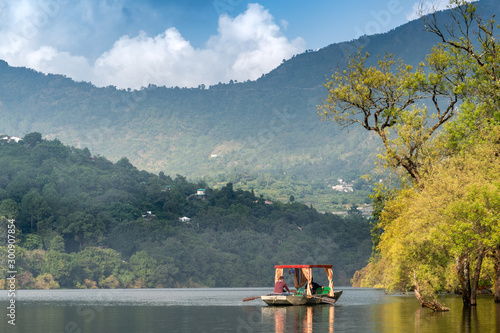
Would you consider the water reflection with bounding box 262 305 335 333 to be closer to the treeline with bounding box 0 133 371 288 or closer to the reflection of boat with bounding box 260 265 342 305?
the reflection of boat with bounding box 260 265 342 305

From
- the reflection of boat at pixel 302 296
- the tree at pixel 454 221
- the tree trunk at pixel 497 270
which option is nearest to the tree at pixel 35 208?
the reflection of boat at pixel 302 296

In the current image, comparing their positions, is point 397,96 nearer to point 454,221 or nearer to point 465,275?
point 454,221

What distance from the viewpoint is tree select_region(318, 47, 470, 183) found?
142 ft

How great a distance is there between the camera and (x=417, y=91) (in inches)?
1732

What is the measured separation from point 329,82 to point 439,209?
40.9ft

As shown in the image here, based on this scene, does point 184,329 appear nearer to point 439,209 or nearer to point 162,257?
point 439,209

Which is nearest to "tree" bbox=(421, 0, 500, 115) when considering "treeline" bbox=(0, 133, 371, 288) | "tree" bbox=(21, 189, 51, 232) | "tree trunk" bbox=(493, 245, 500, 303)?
"tree trunk" bbox=(493, 245, 500, 303)

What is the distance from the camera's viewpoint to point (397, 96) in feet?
144

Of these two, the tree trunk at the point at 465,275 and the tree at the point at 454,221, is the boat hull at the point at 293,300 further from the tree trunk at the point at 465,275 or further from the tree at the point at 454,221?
the tree trunk at the point at 465,275

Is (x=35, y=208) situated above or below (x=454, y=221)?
above

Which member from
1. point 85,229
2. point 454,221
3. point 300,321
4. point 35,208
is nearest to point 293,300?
point 300,321

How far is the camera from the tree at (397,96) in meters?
43.3

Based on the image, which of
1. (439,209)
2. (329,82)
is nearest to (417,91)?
(329,82)

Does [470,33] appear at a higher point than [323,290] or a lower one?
higher
